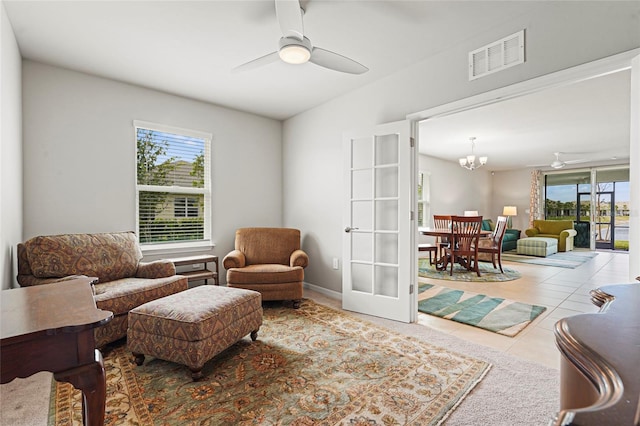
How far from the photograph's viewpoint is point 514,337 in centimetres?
266

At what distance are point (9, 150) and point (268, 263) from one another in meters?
2.59

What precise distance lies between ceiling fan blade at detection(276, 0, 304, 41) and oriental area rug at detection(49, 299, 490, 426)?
2.26 metres

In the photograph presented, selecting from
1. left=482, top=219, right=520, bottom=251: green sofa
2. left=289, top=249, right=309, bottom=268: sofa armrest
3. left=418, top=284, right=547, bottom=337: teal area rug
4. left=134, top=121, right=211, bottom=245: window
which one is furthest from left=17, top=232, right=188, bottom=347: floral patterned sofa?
left=482, top=219, right=520, bottom=251: green sofa

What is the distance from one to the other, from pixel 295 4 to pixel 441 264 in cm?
514

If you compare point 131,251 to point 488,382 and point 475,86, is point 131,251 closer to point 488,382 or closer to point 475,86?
point 488,382

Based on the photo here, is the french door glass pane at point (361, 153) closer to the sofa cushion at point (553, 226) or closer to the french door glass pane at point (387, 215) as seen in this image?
the french door glass pane at point (387, 215)

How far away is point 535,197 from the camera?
9.55 meters

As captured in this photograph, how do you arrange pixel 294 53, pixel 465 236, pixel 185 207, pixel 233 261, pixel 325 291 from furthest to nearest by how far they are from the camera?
pixel 465 236 → pixel 325 291 → pixel 185 207 → pixel 233 261 → pixel 294 53

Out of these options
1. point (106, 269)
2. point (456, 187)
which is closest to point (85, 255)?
point (106, 269)

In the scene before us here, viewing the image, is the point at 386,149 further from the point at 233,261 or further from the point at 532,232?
the point at 532,232

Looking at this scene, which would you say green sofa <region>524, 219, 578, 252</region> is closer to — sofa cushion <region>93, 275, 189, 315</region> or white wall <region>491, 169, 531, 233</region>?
white wall <region>491, 169, 531, 233</region>

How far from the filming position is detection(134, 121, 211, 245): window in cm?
362

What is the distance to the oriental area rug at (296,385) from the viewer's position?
1.62 metres

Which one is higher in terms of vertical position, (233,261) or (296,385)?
(233,261)
